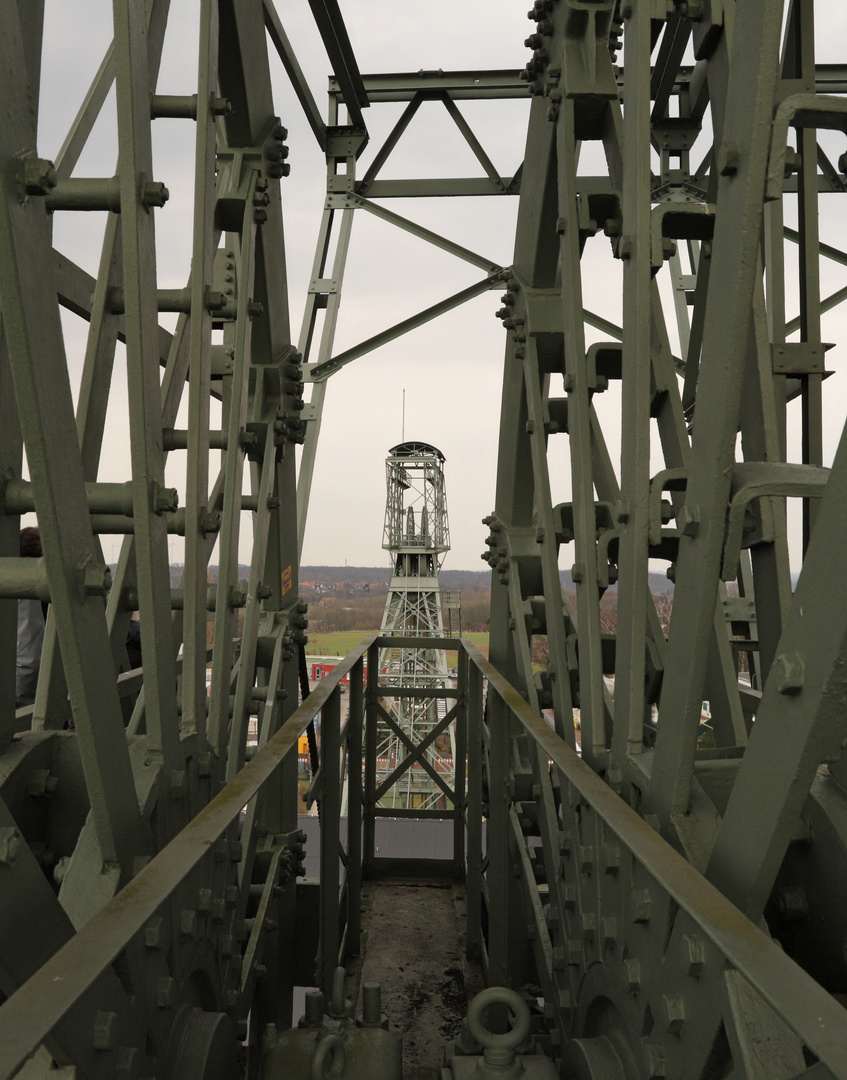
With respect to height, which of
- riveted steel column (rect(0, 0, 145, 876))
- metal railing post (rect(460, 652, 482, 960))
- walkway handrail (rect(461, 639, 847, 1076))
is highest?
riveted steel column (rect(0, 0, 145, 876))

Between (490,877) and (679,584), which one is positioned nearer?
(679,584)

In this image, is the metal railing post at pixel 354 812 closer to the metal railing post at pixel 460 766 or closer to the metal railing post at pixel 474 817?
the metal railing post at pixel 474 817

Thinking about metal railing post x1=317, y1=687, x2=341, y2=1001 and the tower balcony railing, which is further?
metal railing post x1=317, y1=687, x2=341, y2=1001

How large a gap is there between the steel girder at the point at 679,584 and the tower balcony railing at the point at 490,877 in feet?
0.07

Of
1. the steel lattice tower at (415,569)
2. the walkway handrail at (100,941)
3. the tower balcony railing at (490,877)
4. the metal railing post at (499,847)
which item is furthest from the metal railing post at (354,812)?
the steel lattice tower at (415,569)

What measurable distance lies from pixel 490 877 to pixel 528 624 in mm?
1458

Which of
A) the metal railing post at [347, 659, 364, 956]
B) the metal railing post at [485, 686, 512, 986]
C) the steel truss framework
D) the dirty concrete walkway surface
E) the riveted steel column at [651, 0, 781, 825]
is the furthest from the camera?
the metal railing post at [347, 659, 364, 956]

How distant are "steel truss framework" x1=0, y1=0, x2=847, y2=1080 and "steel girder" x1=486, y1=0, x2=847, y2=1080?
1 centimetres

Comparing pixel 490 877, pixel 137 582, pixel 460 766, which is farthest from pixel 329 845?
pixel 460 766

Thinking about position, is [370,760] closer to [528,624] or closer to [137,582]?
[528,624]

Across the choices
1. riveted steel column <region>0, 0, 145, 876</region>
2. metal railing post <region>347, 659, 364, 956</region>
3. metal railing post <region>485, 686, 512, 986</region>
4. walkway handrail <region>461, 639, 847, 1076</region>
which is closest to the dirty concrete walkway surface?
metal railing post <region>347, 659, 364, 956</region>

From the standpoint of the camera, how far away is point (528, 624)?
514cm

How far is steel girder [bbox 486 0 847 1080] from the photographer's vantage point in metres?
1.76

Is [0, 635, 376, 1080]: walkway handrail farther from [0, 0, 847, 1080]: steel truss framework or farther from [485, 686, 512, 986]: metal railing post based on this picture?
[485, 686, 512, 986]: metal railing post
